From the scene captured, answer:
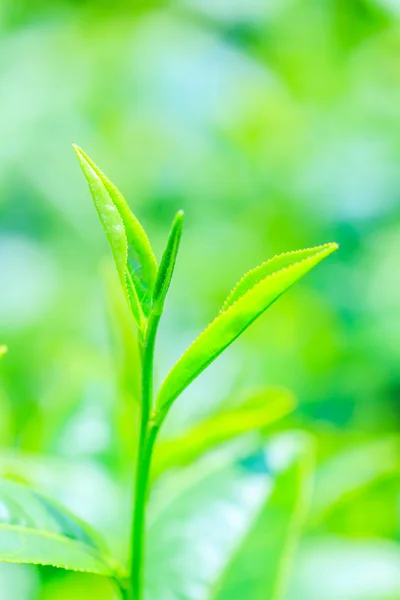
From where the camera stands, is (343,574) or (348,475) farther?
(348,475)

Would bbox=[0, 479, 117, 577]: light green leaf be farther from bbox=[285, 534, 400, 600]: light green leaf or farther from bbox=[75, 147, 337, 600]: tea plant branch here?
bbox=[285, 534, 400, 600]: light green leaf

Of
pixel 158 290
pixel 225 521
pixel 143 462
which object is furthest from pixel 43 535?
pixel 225 521

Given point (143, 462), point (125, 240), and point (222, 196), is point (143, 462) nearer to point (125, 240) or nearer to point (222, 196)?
point (125, 240)

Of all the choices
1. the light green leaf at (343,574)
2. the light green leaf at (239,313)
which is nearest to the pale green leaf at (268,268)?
the light green leaf at (239,313)


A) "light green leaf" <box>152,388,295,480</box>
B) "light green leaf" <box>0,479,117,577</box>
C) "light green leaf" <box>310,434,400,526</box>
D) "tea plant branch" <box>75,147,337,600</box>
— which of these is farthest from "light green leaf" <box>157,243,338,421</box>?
"light green leaf" <box>310,434,400,526</box>

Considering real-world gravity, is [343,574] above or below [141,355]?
below

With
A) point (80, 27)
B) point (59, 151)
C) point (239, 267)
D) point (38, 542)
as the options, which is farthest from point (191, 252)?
point (38, 542)
